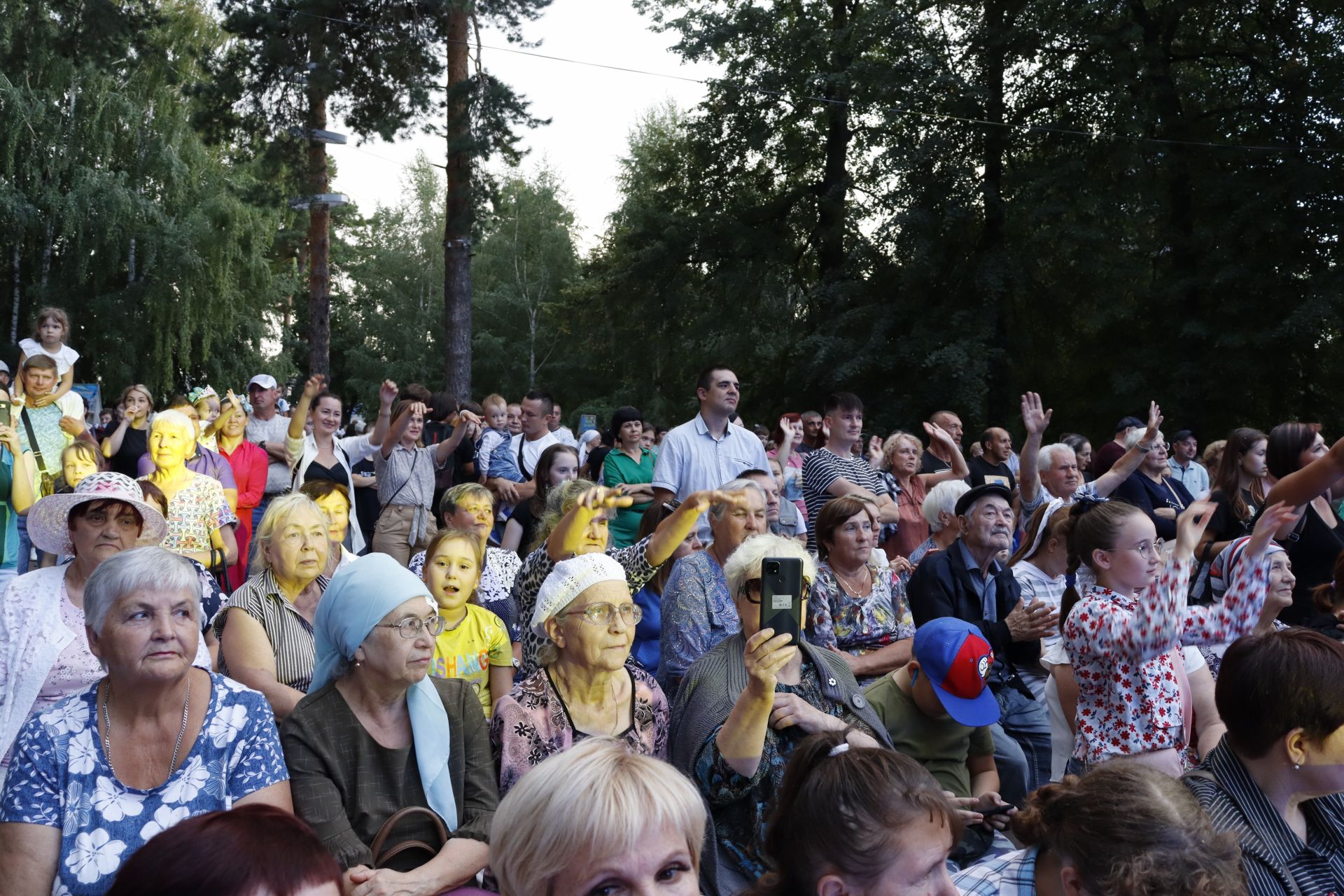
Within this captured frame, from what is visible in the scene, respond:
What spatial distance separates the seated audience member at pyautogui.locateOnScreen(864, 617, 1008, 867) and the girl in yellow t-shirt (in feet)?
4.87

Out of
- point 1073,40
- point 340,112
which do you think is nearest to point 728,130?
point 1073,40

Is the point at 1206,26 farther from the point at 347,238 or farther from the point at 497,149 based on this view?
the point at 347,238

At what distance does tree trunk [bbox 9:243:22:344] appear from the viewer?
81.4ft

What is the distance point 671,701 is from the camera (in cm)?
461

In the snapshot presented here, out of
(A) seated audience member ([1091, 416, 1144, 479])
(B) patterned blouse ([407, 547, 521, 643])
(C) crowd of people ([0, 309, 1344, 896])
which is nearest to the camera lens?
(C) crowd of people ([0, 309, 1344, 896])

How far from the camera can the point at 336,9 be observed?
1673 cm

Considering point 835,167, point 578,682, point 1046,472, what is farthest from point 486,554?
point 835,167

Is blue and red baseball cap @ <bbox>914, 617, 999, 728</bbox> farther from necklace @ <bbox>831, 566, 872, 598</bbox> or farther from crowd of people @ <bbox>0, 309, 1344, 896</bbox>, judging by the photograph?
necklace @ <bbox>831, 566, 872, 598</bbox>

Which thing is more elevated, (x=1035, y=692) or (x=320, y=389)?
(x=320, y=389)

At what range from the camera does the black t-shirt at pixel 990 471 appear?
926 cm

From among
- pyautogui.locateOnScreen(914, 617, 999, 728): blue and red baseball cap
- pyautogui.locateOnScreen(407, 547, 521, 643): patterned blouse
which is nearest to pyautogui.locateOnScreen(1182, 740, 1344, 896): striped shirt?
pyautogui.locateOnScreen(914, 617, 999, 728): blue and red baseball cap

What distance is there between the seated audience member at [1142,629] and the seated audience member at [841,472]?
112 inches

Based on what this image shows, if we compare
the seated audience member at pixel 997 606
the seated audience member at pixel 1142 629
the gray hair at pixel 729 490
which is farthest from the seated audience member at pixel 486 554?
the seated audience member at pixel 1142 629

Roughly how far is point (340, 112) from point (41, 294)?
35.1ft
